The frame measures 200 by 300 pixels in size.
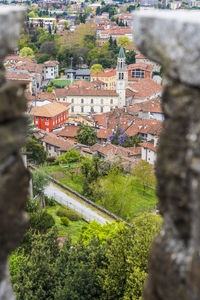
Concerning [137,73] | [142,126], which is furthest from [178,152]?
[137,73]

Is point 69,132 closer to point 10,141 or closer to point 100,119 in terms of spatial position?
point 100,119

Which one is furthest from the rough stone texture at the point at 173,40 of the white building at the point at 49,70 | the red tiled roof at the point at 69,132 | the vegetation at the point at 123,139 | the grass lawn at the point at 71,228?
the white building at the point at 49,70

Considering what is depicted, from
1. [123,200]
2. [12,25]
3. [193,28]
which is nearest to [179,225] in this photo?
[193,28]

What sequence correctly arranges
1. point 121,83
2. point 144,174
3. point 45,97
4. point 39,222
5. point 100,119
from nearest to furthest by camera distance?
point 39,222 < point 144,174 < point 100,119 < point 45,97 < point 121,83

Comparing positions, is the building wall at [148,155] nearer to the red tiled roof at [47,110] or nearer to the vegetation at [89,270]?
the red tiled roof at [47,110]

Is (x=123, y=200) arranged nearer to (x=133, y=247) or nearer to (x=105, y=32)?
(x=133, y=247)

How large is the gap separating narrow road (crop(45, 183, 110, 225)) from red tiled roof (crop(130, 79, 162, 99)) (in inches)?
1614

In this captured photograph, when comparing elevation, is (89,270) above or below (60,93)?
above

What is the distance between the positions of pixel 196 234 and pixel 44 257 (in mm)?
10900

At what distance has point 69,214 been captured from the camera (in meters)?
23.8

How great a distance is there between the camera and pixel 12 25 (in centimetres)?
261

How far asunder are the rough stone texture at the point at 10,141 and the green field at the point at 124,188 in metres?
24.1

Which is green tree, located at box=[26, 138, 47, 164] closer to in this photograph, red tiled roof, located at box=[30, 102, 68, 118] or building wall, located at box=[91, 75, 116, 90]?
red tiled roof, located at box=[30, 102, 68, 118]

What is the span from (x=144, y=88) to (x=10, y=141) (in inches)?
2721
